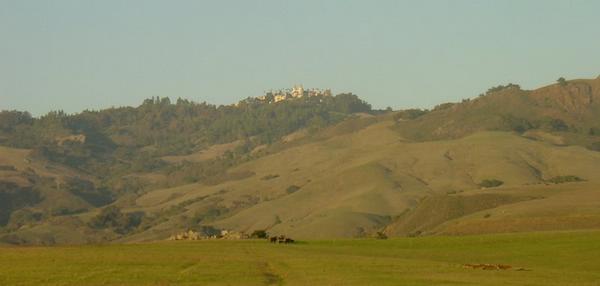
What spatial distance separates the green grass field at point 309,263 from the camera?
46781 mm

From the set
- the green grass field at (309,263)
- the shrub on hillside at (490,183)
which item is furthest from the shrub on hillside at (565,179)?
the green grass field at (309,263)

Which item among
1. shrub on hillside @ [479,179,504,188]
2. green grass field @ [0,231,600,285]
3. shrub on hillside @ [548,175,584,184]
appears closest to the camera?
green grass field @ [0,231,600,285]

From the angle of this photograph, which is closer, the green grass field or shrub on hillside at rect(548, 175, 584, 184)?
the green grass field

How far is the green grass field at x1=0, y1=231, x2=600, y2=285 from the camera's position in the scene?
46781 millimetres

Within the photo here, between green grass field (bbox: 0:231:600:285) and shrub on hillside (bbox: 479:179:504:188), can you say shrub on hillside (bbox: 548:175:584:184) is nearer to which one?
shrub on hillside (bbox: 479:179:504:188)

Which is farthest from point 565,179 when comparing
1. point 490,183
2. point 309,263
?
point 309,263

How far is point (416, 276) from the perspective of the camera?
49.9m

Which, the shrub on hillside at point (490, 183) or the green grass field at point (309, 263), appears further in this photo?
the shrub on hillside at point (490, 183)

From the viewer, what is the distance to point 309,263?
56406 mm

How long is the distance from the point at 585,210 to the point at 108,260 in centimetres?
6810

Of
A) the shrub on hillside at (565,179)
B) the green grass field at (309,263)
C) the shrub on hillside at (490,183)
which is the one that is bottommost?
the green grass field at (309,263)

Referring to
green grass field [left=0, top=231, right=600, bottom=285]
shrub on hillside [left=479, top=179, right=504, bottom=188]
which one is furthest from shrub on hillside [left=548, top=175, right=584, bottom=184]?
green grass field [left=0, top=231, right=600, bottom=285]

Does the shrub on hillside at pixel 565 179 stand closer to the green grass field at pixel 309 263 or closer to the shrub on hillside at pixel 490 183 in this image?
the shrub on hillside at pixel 490 183

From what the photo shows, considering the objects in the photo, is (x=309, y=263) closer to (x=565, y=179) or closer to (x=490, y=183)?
(x=565, y=179)
